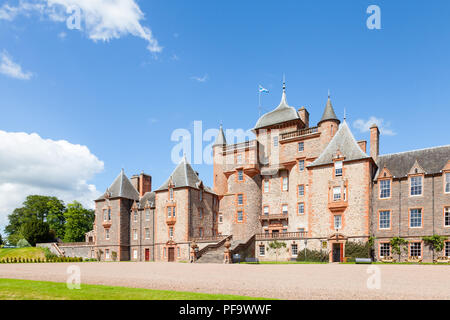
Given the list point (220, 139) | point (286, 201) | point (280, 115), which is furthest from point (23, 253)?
point (280, 115)

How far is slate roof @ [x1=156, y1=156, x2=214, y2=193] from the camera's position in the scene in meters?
46.6

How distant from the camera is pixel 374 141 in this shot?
38.3m

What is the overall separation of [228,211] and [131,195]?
55.3 feet

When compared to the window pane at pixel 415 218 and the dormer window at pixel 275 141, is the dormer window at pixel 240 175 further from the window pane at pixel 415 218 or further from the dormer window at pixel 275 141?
the window pane at pixel 415 218

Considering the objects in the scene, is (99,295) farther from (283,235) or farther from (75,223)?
(75,223)

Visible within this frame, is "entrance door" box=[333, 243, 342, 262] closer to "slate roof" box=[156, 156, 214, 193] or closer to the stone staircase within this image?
the stone staircase

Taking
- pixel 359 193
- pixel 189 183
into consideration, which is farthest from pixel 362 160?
pixel 189 183

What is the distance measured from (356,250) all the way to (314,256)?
14.1 feet

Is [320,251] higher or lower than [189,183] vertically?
lower

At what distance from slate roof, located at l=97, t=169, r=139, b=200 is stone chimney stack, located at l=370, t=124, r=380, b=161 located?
34.9 metres

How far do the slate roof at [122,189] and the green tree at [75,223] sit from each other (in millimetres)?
22081
